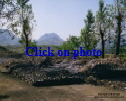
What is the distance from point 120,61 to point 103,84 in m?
13.7

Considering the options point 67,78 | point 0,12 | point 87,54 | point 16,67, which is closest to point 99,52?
point 87,54

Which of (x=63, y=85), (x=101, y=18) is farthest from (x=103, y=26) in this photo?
(x=63, y=85)

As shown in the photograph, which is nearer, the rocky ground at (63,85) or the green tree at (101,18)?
the rocky ground at (63,85)

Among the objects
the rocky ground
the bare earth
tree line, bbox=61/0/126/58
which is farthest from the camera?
tree line, bbox=61/0/126/58

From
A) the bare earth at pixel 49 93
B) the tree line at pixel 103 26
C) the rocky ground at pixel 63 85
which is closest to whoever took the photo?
the bare earth at pixel 49 93

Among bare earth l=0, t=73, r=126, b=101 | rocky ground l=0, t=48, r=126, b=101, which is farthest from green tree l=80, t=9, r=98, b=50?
bare earth l=0, t=73, r=126, b=101

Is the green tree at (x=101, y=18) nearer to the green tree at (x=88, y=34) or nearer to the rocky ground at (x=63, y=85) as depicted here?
the green tree at (x=88, y=34)

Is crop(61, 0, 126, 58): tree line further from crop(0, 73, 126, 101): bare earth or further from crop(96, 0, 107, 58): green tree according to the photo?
crop(0, 73, 126, 101): bare earth

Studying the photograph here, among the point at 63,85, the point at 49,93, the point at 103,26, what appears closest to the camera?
the point at 49,93

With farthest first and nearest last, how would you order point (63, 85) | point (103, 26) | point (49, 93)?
point (103, 26) < point (63, 85) < point (49, 93)

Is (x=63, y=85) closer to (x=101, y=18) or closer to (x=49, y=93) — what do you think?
(x=49, y=93)

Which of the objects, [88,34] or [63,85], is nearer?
[63,85]

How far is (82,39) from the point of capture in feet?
171

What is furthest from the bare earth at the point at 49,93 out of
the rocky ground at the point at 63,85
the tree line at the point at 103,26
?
the tree line at the point at 103,26
